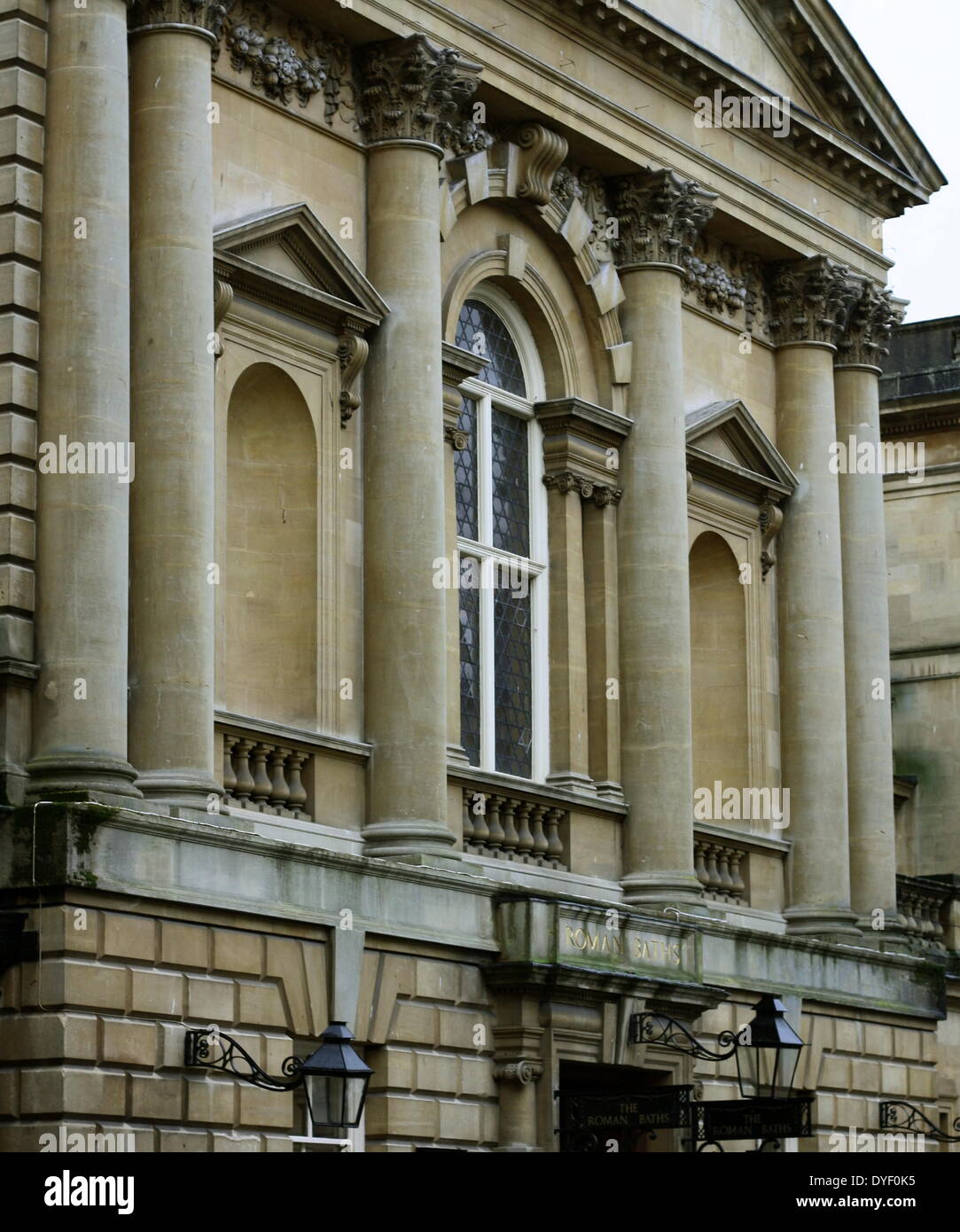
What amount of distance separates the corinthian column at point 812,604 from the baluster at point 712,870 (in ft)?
4.89

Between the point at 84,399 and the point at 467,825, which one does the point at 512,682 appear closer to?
the point at 467,825

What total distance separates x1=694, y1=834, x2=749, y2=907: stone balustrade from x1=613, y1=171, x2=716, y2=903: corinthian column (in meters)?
1.41

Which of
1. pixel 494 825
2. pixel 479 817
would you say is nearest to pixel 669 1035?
pixel 494 825

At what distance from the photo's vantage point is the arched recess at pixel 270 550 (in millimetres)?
27234

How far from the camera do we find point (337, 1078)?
22.3 meters

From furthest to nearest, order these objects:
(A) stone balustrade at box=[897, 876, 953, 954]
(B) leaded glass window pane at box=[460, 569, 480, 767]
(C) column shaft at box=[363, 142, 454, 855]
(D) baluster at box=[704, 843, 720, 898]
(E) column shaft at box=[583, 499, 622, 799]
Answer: (A) stone balustrade at box=[897, 876, 953, 954] < (D) baluster at box=[704, 843, 720, 898] < (E) column shaft at box=[583, 499, 622, 799] < (B) leaded glass window pane at box=[460, 569, 480, 767] < (C) column shaft at box=[363, 142, 454, 855]

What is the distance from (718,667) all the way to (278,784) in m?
9.59

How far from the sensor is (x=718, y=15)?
35031mm

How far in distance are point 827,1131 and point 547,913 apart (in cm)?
724

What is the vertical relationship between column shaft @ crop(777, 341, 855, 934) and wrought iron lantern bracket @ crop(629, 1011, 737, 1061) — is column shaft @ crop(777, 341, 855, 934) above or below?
above

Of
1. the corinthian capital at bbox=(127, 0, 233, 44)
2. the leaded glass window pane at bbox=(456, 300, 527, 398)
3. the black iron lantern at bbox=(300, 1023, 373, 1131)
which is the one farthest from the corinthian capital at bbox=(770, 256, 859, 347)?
the black iron lantern at bbox=(300, 1023, 373, 1131)

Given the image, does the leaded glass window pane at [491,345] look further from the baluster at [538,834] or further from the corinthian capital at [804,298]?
the corinthian capital at [804,298]

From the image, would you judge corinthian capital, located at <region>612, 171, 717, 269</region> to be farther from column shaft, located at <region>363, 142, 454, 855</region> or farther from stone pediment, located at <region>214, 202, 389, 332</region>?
stone pediment, located at <region>214, 202, 389, 332</region>

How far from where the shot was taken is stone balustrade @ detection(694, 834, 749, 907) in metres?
33.5
